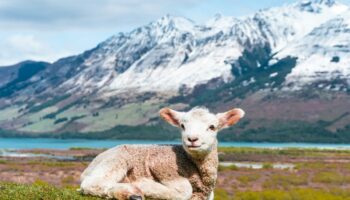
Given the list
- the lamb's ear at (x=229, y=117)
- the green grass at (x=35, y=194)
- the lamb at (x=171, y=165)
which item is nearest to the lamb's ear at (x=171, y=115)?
the lamb at (x=171, y=165)

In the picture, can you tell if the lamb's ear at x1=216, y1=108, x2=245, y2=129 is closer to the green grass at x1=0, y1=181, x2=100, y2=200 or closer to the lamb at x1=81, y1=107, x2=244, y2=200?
the lamb at x1=81, y1=107, x2=244, y2=200

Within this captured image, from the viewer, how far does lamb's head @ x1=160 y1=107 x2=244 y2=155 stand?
1490 cm

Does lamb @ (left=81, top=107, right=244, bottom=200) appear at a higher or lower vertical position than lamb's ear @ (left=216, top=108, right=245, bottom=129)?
lower

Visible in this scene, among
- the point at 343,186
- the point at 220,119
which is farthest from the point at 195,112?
the point at 343,186

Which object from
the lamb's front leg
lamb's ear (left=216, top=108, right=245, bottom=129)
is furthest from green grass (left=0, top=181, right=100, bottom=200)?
lamb's ear (left=216, top=108, right=245, bottom=129)

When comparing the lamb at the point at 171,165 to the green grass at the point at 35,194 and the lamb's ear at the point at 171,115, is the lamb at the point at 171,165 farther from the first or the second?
the green grass at the point at 35,194

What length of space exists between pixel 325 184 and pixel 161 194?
59.7 metres

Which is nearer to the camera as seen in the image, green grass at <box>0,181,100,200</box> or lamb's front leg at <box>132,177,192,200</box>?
green grass at <box>0,181,100,200</box>

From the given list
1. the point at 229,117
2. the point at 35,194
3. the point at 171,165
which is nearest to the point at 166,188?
the point at 171,165

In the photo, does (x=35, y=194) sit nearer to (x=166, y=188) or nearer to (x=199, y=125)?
(x=166, y=188)

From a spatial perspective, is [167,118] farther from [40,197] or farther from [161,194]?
[40,197]

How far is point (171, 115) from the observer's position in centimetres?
1630

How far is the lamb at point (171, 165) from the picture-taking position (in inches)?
584

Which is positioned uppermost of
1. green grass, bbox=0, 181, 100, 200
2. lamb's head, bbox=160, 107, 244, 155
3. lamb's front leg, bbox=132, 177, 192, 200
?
lamb's head, bbox=160, 107, 244, 155
